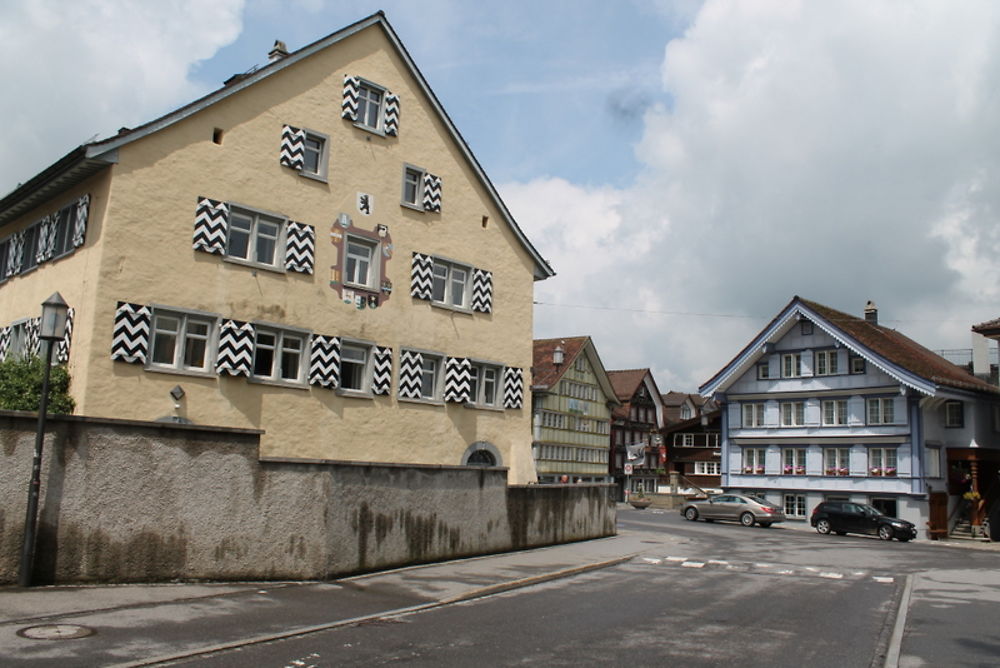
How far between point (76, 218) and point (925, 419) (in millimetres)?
37779

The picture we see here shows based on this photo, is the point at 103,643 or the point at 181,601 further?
the point at 181,601

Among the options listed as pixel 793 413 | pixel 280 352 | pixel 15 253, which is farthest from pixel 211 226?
pixel 793 413

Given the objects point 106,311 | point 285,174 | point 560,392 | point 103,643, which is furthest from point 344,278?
point 560,392

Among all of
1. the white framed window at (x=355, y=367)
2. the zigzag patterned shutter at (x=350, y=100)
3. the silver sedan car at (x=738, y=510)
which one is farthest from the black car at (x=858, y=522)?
the zigzag patterned shutter at (x=350, y=100)

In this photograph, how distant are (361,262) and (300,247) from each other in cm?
230

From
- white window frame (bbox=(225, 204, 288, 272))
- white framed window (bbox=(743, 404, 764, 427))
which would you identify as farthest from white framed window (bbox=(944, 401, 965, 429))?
white window frame (bbox=(225, 204, 288, 272))

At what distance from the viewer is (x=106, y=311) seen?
1995 centimetres

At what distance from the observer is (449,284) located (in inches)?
1111

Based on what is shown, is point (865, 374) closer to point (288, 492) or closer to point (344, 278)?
point (344, 278)

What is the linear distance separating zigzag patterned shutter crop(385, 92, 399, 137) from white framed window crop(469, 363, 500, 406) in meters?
7.76

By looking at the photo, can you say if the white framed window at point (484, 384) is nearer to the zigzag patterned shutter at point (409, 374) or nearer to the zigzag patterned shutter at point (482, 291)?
the zigzag patterned shutter at point (482, 291)

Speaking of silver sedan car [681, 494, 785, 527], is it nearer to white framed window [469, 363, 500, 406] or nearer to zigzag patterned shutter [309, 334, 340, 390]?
white framed window [469, 363, 500, 406]

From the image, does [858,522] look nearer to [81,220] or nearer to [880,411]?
[880,411]

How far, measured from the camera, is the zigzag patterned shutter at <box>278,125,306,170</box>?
78.5 feet
